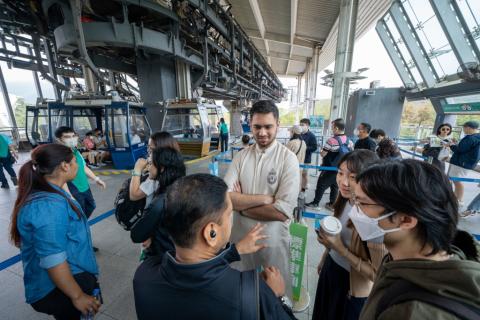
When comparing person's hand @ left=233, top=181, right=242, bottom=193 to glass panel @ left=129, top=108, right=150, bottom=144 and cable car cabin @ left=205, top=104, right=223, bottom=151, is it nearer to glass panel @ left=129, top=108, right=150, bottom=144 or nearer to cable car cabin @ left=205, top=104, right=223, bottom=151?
glass panel @ left=129, top=108, right=150, bottom=144

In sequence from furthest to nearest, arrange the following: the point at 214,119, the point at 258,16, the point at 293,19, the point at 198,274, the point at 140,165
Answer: the point at 258,16 → the point at 293,19 → the point at 214,119 → the point at 140,165 → the point at 198,274

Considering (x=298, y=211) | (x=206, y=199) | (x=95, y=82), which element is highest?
(x=95, y=82)

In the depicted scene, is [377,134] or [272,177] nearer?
[272,177]

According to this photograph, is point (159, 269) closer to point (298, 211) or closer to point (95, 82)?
point (298, 211)

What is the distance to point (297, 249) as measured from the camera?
158 centimetres

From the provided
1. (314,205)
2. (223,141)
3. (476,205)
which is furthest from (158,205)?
(223,141)

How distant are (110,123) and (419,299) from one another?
7868 millimetres

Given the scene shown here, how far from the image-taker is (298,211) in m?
1.84

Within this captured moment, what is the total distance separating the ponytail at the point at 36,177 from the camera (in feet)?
3.92

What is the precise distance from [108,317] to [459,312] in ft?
8.28

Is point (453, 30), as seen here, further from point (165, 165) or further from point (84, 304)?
point (84, 304)

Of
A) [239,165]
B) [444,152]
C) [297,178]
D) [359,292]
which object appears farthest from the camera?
[444,152]

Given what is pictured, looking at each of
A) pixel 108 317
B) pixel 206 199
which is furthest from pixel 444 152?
pixel 108 317

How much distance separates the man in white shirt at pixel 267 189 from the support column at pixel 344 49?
8031 mm
